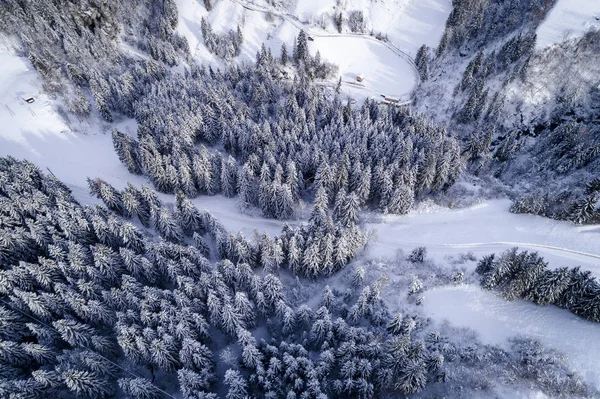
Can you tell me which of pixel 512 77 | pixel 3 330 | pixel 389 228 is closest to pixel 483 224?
pixel 389 228

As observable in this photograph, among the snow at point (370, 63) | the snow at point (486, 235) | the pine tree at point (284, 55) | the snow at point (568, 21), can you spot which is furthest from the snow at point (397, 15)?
the snow at point (486, 235)

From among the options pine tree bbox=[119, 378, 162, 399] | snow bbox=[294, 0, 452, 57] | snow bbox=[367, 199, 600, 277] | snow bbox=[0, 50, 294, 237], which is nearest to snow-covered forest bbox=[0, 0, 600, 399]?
pine tree bbox=[119, 378, 162, 399]

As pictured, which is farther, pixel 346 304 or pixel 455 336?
pixel 346 304

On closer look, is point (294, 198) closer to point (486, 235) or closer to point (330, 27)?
point (486, 235)

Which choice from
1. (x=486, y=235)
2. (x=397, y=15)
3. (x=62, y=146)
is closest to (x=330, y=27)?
(x=397, y=15)

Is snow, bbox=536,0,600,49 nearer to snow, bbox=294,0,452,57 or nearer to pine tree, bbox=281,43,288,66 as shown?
snow, bbox=294,0,452,57

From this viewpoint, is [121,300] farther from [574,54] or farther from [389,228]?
[574,54]

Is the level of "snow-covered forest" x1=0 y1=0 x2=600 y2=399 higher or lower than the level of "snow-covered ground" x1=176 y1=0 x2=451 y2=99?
lower
